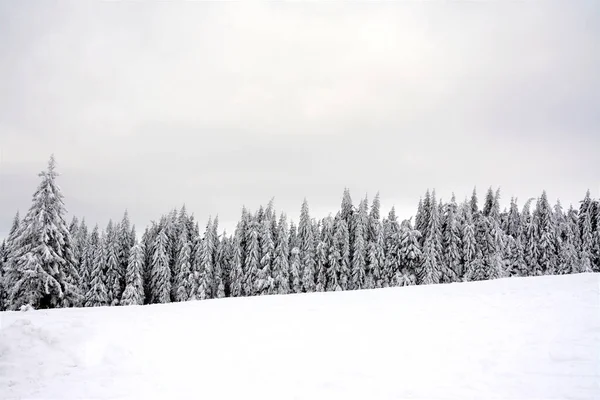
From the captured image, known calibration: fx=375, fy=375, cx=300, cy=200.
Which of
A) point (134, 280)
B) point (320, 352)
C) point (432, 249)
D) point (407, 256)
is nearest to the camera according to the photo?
point (320, 352)

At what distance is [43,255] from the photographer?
29.1 metres

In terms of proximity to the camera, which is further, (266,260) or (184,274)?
(184,274)

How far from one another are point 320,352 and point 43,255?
27.0m

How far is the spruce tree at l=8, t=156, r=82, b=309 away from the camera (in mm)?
28781

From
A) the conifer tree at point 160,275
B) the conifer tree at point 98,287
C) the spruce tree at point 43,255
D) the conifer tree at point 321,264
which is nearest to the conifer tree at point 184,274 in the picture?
the conifer tree at point 160,275

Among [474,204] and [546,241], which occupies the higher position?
[474,204]

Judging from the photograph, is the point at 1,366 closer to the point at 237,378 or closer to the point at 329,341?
the point at 237,378

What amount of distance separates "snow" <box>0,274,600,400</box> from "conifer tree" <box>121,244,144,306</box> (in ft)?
136

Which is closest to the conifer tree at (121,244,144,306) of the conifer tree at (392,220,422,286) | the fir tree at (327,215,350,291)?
the fir tree at (327,215,350,291)

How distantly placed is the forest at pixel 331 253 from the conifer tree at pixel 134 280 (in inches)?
6.0

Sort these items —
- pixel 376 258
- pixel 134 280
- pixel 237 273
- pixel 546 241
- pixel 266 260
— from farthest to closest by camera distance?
pixel 546 241
pixel 237 273
pixel 376 258
pixel 266 260
pixel 134 280

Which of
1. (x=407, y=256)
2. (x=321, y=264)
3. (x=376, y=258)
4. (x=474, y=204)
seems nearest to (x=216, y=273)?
(x=321, y=264)

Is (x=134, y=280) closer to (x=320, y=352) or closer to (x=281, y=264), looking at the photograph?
(x=281, y=264)

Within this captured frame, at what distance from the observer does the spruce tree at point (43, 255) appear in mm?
28781
